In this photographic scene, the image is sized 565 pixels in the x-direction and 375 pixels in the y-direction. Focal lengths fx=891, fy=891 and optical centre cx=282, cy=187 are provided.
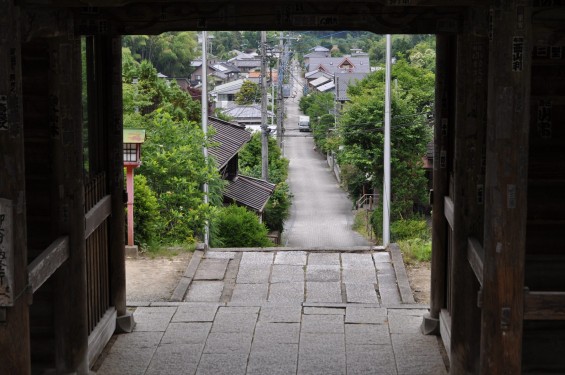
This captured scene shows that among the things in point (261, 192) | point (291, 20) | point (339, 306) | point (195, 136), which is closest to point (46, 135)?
point (291, 20)

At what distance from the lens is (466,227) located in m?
8.25

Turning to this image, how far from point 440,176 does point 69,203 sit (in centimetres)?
409

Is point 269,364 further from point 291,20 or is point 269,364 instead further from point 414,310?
point 291,20

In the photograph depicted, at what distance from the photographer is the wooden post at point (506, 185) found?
20.0 feet

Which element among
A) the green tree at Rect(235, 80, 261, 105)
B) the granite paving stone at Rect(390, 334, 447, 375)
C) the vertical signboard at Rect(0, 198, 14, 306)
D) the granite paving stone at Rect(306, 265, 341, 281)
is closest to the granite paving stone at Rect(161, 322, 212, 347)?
the granite paving stone at Rect(390, 334, 447, 375)

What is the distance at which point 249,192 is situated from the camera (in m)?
29.1

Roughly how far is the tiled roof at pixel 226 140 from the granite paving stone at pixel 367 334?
1603 centimetres

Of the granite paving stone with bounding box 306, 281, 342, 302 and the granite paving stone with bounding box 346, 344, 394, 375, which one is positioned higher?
the granite paving stone with bounding box 306, 281, 342, 302

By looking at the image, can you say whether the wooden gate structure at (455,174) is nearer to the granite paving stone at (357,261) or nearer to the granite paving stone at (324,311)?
the granite paving stone at (324,311)

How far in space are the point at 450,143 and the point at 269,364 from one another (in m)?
3.05

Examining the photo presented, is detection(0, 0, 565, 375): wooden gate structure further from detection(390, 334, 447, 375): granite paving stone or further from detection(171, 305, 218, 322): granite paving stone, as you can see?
detection(171, 305, 218, 322): granite paving stone

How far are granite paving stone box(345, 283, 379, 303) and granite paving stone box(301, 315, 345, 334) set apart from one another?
92 cm

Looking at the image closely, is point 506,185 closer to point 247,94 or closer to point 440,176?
point 440,176

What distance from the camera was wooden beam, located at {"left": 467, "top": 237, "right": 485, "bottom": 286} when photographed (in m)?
7.16
